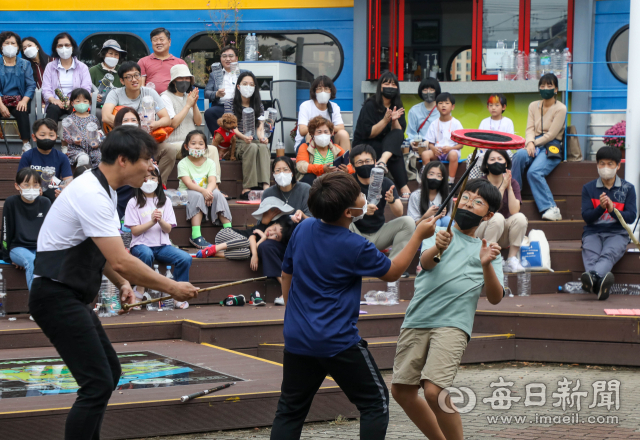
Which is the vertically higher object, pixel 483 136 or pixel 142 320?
pixel 483 136

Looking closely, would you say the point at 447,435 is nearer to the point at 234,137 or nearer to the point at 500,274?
→ the point at 500,274

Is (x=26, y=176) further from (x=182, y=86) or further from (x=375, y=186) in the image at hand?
(x=375, y=186)

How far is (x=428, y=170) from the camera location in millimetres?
8391

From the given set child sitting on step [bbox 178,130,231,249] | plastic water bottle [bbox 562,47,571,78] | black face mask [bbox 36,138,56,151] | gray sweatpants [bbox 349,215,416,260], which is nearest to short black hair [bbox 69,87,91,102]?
black face mask [bbox 36,138,56,151]

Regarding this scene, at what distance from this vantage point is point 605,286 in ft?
25.8

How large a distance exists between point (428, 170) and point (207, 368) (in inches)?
153

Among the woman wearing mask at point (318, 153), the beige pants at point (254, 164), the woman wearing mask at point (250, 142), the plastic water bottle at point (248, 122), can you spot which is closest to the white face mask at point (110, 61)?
the woman wearing mask at point (250, 142)

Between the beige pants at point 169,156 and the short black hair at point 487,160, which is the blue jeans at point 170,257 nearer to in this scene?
the beige pants at point 169,156

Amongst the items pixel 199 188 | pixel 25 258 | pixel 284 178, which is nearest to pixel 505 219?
pixel 284 178

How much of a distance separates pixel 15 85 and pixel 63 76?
0.72 m

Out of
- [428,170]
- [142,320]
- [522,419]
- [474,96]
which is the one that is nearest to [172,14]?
[474,96]

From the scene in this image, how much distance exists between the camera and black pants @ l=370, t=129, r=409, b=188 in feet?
31.5

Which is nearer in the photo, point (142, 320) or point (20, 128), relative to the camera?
point (142, 320)

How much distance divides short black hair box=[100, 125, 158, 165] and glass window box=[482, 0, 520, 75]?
1021cm
